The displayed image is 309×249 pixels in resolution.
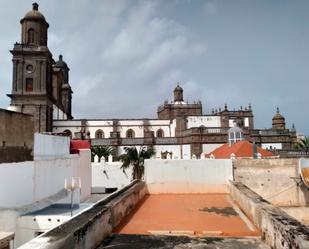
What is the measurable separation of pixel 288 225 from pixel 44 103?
35.3m

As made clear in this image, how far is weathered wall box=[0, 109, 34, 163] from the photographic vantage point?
14.9 m

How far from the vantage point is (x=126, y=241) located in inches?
211

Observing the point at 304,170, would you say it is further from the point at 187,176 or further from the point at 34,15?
the point at 34,15

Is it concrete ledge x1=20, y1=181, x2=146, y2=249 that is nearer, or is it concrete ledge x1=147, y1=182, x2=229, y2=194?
concrete ledge x1=20, y1=181, x2=146, y2=249

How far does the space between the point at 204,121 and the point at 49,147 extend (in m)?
27.8

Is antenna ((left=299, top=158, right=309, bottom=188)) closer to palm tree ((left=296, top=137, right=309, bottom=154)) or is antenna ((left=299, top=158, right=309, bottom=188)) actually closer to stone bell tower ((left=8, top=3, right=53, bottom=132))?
palm tree ((left=296, top=137, right=309, bottom=154))

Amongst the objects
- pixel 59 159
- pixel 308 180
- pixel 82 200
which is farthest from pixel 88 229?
pixel 82 200

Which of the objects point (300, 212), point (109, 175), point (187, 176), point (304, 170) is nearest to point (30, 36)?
point (109, 175)

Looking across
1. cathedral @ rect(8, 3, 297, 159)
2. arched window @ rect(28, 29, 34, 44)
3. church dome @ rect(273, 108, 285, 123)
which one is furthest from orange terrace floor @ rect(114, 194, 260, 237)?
church dome @ rect(273, 108, 285, 123)

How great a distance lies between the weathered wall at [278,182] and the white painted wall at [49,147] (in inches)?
436

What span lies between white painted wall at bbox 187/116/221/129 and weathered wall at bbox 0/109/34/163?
28264mm

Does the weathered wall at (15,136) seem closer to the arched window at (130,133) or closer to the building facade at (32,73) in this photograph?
the building facade at (32,73)

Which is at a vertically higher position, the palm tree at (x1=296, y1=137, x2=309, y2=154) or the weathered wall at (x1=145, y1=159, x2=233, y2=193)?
the palm tree at (x1=296, y1=137, x2=309, y2=154)

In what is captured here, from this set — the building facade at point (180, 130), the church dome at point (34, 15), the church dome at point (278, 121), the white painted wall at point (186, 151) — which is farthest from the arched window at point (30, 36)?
the church dome at point (278, 121)
